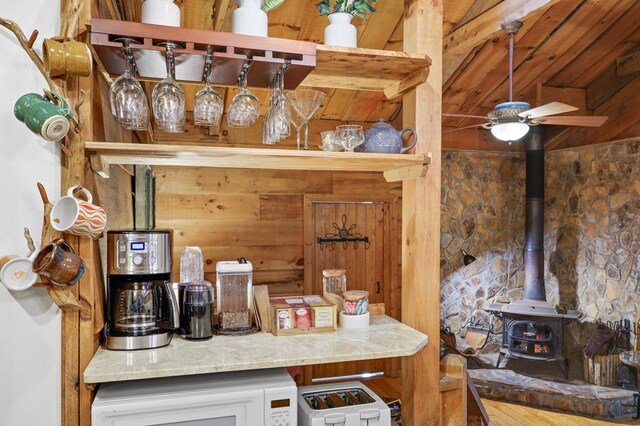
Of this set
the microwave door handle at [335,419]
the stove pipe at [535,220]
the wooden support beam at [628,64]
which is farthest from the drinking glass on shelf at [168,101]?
the stove pipe at [535,220]

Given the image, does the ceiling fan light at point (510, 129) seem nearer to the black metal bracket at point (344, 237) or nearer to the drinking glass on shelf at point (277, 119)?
the black metal bracket at point (344, 237)

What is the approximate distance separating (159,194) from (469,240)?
3447mm

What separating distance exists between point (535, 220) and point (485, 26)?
2.59 metres

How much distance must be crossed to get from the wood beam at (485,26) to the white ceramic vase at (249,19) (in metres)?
2.45

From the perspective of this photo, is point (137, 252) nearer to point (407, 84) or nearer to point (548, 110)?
point (407, 84)

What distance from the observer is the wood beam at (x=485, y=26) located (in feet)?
11.4

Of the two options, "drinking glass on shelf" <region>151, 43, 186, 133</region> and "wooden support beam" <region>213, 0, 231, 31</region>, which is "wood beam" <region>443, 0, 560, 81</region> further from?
"drinking glass on shelf" <region>151, 43, 186, 133</region>

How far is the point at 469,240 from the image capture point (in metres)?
5.64

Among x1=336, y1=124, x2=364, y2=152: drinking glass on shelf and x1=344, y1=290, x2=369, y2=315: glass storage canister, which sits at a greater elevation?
x1=336, y1=124, x2=364, y2=152: drinking glass on shelf

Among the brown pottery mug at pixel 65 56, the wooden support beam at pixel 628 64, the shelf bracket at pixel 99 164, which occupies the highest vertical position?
the wooden support beam at pixel 628 64

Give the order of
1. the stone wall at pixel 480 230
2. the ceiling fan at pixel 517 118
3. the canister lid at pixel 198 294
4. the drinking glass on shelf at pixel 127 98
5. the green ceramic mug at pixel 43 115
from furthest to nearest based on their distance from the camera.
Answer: the stone wall at pixel 480 230 < the ceiling fan at pixel 517 118 < the canister lid at pixel 198 294 < the drinking glass on shelf at pixel 127 98 < the green ceramic mug at pixel 43 115

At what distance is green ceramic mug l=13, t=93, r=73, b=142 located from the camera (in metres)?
1.39

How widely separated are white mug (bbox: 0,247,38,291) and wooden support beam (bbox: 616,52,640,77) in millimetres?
5205

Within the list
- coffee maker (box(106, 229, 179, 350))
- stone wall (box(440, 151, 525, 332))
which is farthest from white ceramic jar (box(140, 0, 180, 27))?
stone wall (box(440, 151, 525, 332))
